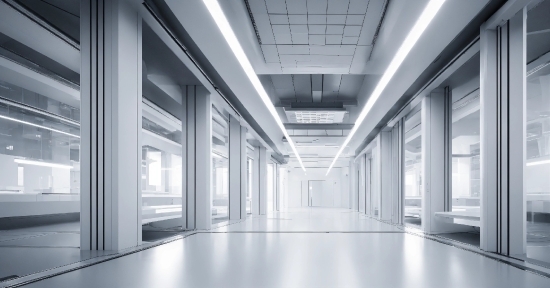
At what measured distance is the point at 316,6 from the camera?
20.1ft

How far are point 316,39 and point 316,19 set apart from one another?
2.89 ft

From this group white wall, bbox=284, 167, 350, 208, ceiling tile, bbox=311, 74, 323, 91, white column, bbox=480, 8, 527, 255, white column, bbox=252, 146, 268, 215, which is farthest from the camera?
white wall, bbox=284, 167, 350, 208

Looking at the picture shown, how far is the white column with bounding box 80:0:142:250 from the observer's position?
4.81 m

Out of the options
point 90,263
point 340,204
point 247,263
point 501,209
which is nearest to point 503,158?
point 501,209

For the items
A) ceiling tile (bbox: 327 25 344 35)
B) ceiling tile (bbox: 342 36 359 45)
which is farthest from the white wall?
ceiling tile (bbox: 327 25 344 35)

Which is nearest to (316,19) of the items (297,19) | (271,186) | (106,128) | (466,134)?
(297,19)

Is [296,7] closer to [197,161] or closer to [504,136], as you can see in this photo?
[504,136]

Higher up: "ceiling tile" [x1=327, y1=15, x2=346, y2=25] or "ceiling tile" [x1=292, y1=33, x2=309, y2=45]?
"ceiling tile" [x1=327, y1=15, x2=346, y2=25]

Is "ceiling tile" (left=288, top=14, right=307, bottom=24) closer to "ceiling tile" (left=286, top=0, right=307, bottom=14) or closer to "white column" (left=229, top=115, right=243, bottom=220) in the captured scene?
"ceiling tile" (left=286, top=0, right=307, bottom=14)

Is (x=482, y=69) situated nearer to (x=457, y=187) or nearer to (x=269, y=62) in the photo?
(x=269, y=62)

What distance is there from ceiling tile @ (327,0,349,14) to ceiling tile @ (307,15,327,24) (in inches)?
7.9

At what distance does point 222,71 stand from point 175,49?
5.28 feet

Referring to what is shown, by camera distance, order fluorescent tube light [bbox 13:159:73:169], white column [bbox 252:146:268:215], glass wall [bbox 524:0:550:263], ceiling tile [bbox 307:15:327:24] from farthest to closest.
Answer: white column [bbox 252:146:268:215] → fluorescent tube light [bbox 13:159:73:169] → glass wall [bbox 524:0:550:263] → ceiling tile [bbox 307:15:327:24]

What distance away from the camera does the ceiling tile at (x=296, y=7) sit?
6.00 m
